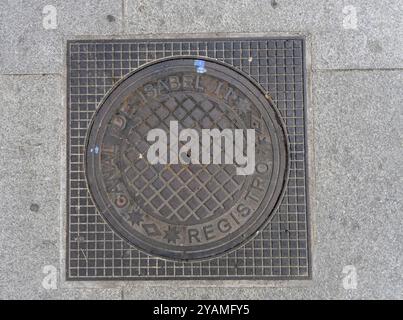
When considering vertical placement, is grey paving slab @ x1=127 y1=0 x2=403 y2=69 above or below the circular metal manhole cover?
above

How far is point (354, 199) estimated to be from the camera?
341 cm

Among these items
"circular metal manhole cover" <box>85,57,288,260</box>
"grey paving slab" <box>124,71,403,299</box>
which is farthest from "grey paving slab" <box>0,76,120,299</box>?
"grey paving slab" <box>124,71,403,299</box>

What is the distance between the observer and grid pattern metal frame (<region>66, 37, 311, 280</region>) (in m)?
3.39

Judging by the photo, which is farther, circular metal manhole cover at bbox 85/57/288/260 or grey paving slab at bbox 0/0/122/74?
grey paving slab at bbox 0/0/122/74

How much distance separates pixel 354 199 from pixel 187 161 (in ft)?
4.63

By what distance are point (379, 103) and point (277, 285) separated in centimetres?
173

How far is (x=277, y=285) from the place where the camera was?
11.1ft

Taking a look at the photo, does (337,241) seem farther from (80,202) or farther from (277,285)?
(80,202)

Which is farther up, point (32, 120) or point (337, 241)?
point (32, 120)

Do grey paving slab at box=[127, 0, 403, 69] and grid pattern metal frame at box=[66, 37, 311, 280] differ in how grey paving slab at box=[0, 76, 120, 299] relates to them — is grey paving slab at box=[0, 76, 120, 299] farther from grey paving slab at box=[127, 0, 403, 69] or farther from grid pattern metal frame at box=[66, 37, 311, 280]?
grey paving slab at box=[127, 0, 403, 69]

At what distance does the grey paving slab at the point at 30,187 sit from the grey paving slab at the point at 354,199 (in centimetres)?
76

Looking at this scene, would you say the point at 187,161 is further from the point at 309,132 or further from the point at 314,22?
the point at 314,22

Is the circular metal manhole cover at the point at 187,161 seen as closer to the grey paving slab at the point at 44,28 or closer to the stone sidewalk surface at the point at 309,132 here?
the stone sidewalk surface at the point at 309,132
